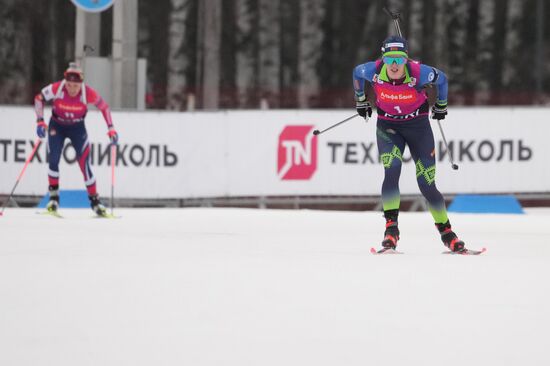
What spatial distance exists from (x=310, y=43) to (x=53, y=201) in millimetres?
28933

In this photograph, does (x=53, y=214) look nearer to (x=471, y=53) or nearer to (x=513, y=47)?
(x=513, y=47)

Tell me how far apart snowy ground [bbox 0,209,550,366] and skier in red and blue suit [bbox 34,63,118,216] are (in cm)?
266

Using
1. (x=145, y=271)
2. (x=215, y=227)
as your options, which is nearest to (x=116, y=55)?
(x=215, y=227)

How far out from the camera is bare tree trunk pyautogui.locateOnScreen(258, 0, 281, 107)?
43.7 m

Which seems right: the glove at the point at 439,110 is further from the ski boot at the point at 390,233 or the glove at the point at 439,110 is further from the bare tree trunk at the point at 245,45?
the bare tree trunk at the point at 245,45

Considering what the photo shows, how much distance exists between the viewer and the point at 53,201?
51.0 feet

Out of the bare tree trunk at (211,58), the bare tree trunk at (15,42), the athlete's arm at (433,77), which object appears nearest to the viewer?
the athlete's arm at (433,77)

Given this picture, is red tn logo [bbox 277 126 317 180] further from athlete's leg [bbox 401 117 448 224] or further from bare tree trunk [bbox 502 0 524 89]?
bare tree trunk [bbox 502 0 524 89]

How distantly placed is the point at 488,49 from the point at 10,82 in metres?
15.1

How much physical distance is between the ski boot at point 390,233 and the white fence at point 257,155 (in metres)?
6.67

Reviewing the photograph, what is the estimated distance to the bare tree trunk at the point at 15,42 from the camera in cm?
3969

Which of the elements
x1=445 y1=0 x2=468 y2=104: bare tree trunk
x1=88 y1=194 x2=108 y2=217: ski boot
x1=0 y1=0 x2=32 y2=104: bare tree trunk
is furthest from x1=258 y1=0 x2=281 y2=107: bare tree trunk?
x1=88 y1=194 x2=108 y2=217: ski boot

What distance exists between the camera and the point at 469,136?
17.9 m

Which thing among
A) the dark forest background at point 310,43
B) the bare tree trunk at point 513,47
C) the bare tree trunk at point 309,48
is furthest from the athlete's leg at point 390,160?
the bare tree trunk at point 513,47
